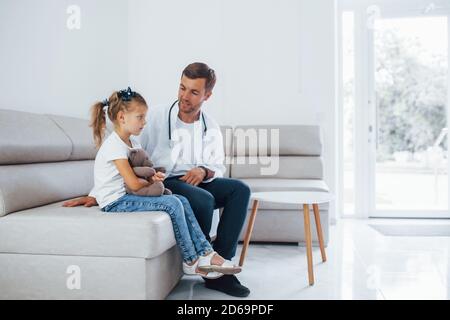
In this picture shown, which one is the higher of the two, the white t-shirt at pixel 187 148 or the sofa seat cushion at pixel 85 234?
the white t-shirt at pixel 187 148

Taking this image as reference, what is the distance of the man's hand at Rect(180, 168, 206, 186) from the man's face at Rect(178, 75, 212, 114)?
0.31 m

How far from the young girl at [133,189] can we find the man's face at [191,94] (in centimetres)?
33

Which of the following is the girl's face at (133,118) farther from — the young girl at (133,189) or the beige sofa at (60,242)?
the beige sofa at (60,242)

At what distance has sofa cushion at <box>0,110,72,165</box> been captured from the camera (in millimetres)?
1688

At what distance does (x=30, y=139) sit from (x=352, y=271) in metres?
1.74

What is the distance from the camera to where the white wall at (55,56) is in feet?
6.76

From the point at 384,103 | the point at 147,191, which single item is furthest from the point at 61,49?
the point at 384,103

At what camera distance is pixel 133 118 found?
5.54ft

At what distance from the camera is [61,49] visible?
2477 mm

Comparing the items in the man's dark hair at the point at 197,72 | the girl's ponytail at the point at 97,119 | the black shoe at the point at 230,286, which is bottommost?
the black shoe at the point at 230,286

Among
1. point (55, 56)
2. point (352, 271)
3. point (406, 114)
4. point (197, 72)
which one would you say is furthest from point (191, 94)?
point (406, 114)

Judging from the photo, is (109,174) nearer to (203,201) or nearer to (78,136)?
(203,201)

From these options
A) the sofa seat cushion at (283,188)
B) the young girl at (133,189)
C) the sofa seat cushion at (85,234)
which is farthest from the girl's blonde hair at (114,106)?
the sofa seat cushion at (283,188)

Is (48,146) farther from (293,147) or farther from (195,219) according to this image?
(293,147)
